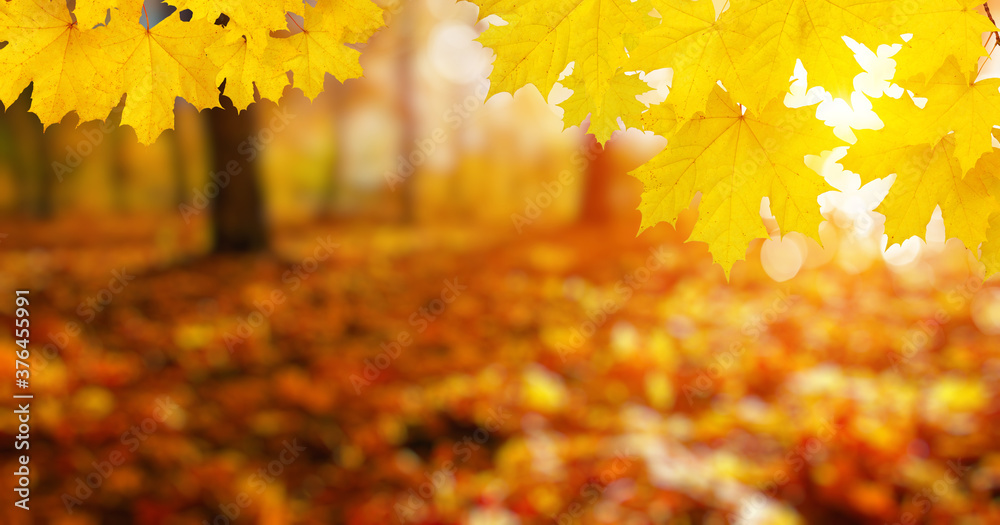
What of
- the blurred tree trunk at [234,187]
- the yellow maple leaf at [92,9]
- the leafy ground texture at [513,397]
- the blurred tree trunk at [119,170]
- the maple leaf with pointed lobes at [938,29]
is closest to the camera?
the maple leaf with pointed lobes at [938,29]

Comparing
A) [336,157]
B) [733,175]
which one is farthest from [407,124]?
[733,175]

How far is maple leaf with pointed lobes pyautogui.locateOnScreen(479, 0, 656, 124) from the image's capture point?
1017mm

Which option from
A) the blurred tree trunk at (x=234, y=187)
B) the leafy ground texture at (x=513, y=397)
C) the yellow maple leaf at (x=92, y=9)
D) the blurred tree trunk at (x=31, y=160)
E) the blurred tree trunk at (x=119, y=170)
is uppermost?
the blurred tree trunk at (x=119, y=170)

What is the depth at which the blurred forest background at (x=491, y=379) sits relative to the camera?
3.89 m

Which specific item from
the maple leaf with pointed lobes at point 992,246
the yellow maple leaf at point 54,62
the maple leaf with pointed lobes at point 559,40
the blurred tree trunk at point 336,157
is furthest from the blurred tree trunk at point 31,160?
the maple leaf with pointed lobes at point 992,246

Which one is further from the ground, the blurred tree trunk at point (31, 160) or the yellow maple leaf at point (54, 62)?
the blurred tree trunk at point (31, 160)

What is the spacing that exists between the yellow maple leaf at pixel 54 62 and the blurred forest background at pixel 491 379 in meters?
0.76

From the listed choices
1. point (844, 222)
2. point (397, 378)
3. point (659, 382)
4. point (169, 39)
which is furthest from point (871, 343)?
point (169, 39)

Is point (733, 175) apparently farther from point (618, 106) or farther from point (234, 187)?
point (234, 187)

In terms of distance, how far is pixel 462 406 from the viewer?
500 centimetres

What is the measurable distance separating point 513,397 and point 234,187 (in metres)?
5.09

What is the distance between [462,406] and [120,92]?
4128mm

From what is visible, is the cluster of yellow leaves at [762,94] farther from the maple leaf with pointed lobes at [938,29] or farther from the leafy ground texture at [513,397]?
the leafy ground texture at [513,397]

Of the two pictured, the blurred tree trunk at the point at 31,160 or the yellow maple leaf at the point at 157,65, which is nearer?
the yellow maple leaf at the point at 157,65
